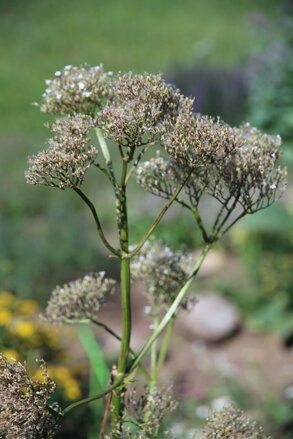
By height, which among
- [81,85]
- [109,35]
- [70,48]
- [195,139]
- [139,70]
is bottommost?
[195,139]

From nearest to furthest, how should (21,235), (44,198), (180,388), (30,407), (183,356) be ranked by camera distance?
(30,407), (180,388), (183,356), (21,235), (44,198)

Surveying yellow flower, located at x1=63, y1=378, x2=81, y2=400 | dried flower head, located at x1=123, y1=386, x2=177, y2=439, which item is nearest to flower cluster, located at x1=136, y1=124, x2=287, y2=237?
dried flower head, located at x1=123, y1=386, x2=177, y2=439

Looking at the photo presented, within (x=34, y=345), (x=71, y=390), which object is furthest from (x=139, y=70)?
(x=71, y=390)

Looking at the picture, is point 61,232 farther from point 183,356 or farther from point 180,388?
Result: point 180,388

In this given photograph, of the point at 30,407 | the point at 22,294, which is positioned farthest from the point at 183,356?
the point at 30,407

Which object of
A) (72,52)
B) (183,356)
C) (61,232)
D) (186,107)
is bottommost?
(186,107)

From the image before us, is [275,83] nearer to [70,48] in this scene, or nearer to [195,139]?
[195,139]

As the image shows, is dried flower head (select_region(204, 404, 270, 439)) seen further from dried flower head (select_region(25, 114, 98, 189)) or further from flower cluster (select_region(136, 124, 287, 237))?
dried flower head (select_region(25, 114, 98, 189))
